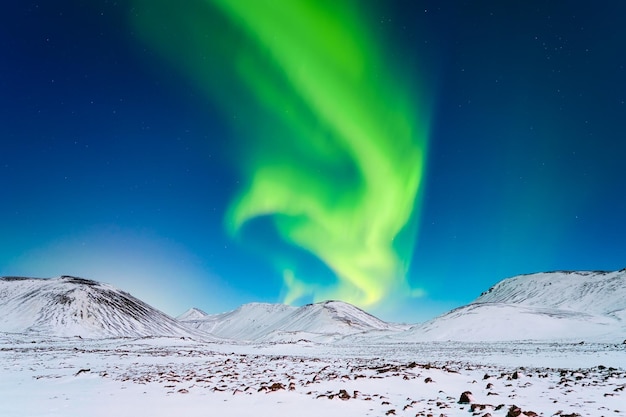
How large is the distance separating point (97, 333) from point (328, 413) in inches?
7748

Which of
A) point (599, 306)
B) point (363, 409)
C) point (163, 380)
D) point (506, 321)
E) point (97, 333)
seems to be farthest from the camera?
point (97, 333)

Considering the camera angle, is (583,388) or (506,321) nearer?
(583,388)

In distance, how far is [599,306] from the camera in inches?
5950

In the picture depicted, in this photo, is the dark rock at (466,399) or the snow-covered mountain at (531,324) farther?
the snow-covered mountain at (531,324)

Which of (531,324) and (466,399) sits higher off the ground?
(531,324)

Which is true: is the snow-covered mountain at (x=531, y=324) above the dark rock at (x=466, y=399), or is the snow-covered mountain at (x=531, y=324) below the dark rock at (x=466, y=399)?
above

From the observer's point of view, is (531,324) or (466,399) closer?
(466,399)

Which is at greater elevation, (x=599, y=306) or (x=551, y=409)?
(x=599, y=306)

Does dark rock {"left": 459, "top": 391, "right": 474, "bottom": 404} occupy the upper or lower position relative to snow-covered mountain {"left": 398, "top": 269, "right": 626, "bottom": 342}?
lower

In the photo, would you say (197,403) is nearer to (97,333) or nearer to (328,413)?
(328,413)

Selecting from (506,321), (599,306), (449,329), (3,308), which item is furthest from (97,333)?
(599,306)

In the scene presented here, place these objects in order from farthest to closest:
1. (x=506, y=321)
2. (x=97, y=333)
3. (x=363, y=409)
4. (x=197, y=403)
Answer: (x=97, y=333) < (x=506, y=321) < (x=197, y=403) < (x=363, y=409)

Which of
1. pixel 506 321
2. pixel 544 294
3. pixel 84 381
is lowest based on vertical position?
pixel 84 381

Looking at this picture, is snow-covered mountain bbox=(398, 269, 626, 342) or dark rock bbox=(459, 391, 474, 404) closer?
dark rock bbox=(459, 391, 474, 404)
